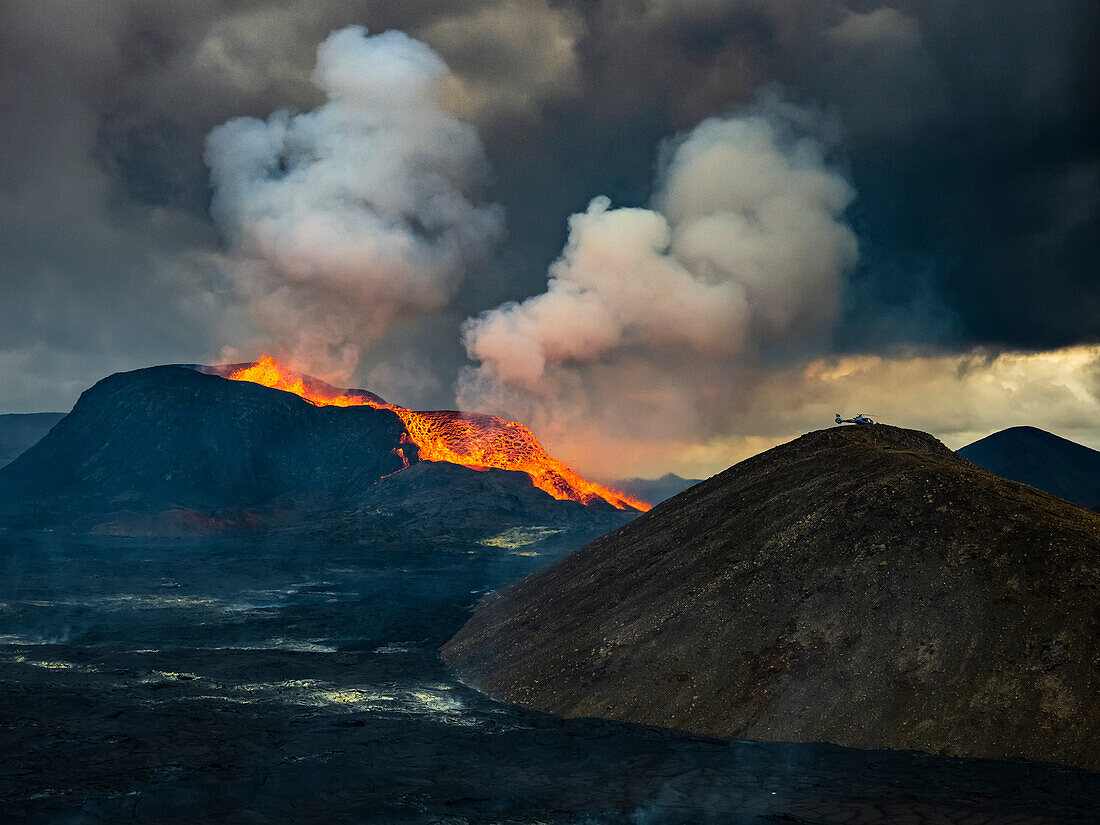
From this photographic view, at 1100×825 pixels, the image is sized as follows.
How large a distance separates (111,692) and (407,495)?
423ft

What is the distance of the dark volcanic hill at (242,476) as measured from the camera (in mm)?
140250

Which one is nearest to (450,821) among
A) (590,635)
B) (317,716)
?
(317,716)

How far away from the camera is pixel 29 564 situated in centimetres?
8500

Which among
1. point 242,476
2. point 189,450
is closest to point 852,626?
point 242,476

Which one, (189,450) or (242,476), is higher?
(189,450)

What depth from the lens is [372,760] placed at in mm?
21391

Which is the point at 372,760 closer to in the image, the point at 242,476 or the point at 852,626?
the point at 852,626

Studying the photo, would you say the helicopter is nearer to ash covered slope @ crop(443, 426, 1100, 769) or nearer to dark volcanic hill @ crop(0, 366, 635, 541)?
ash covered slope @ crop(443, 426, 1100, 769)

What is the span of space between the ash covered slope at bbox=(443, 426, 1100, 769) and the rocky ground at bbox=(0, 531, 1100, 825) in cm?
115

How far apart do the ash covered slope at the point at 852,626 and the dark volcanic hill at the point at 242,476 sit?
99.3 m

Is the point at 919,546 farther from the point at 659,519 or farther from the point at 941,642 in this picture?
the point at 659,519

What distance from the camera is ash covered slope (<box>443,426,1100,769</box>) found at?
21312 mm

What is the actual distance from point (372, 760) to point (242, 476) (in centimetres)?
15893

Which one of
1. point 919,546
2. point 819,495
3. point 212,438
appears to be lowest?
point 919,546
